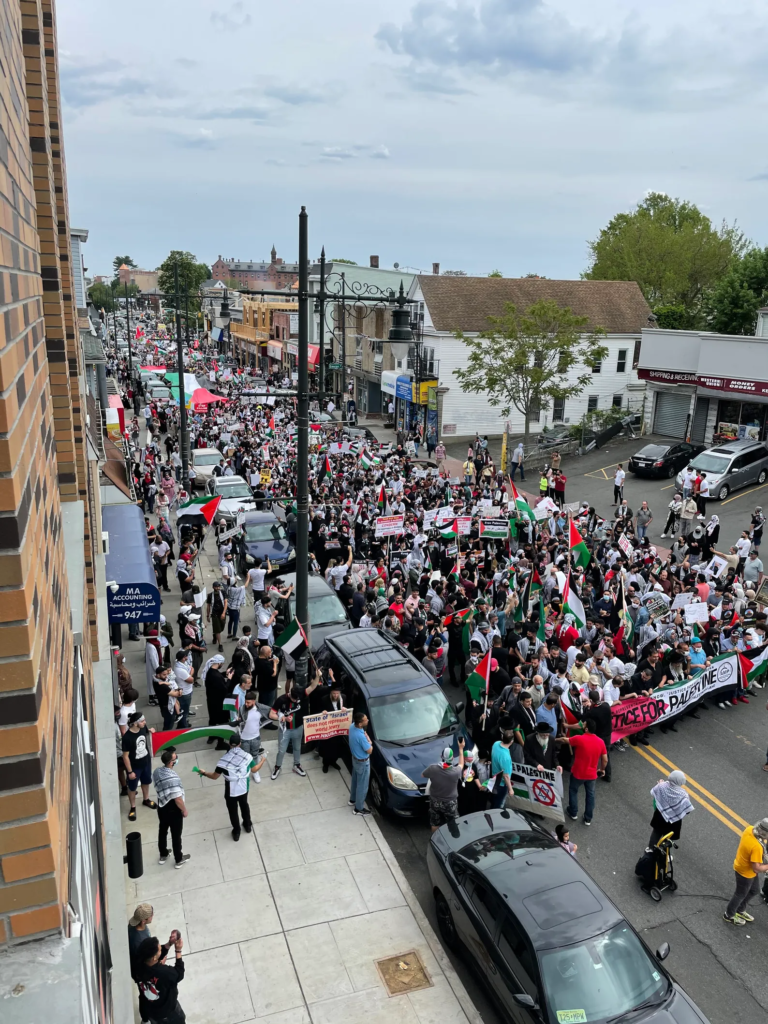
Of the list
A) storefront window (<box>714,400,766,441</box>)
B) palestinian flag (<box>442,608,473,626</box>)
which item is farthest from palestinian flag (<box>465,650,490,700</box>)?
storefront window (<box>714,400,766,441</box>)

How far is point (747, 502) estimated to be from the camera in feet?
90.4

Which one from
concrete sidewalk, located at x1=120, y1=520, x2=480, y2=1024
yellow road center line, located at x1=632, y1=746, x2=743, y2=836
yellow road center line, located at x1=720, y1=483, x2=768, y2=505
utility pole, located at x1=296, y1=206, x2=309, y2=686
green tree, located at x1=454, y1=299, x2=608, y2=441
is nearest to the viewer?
concrete sidewalk, located at x1=120, y1=520, x2=480, y2=1024

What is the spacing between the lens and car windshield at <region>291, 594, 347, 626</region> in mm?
14766

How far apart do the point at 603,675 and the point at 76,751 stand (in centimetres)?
999

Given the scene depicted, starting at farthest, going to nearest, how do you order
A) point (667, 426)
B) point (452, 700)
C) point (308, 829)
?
point (667, 426)
point (452, 700)
point (308, 829)

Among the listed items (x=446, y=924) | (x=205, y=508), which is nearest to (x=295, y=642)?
(x=446, y=924)

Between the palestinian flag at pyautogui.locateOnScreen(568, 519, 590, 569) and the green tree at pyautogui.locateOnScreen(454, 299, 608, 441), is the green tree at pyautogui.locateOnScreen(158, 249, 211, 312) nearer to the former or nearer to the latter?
the green tree at pyautogui.locateOnScreen(454, 299, 608, 441)

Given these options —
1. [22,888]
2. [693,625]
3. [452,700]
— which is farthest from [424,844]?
[22,888]

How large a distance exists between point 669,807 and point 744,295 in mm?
43622

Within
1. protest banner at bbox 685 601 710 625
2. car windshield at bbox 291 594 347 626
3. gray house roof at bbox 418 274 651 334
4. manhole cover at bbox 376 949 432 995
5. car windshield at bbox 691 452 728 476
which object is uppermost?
gray house roof at bbox 418 274 651 334

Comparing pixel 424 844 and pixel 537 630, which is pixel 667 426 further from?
pixel 424 844

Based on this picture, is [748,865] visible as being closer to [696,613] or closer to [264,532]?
[696,613]

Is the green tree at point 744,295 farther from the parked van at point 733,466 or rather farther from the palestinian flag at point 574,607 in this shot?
the palestinian flag at point 574,607

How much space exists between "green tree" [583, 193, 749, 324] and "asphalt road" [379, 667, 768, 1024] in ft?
162
